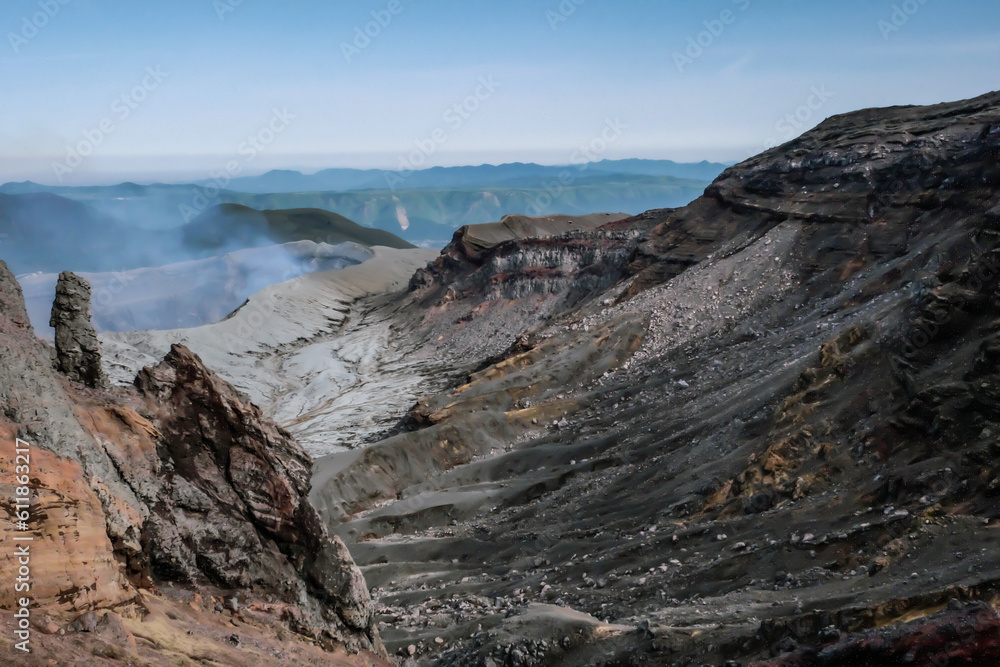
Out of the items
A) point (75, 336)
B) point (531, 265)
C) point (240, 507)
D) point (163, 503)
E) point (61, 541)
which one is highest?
point (531, 265)

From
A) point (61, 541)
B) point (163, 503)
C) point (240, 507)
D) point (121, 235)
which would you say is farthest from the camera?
point (121, 235)

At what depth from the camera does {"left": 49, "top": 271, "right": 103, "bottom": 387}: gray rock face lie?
9516 millimetres

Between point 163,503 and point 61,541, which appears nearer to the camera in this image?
point 61,541

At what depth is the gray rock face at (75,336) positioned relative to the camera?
31.2 ft

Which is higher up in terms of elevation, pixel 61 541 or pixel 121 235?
pixel 121 235

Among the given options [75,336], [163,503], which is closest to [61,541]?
[163,503]

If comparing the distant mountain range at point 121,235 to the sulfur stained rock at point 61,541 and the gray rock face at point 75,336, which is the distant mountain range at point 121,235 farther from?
the sulfur stained rock at point 61,541

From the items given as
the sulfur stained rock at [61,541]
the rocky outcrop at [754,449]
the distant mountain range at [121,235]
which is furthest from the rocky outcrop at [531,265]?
the sulfur stained rock at [61,541]

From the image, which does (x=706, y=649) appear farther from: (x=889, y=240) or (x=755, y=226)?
(x=755, y=226)

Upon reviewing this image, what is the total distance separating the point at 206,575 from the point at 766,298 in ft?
98.9

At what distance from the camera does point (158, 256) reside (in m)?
96.3

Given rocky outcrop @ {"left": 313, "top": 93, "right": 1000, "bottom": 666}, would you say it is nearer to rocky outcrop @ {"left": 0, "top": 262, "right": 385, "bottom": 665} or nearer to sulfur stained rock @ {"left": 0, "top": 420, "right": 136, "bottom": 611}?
rocky outcrop @ {"left": 0, "top": 262, "right": 385, "bottom": 665}

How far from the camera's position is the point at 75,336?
968 centimetres

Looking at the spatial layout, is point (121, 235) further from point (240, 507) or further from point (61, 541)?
point (61, 541)
